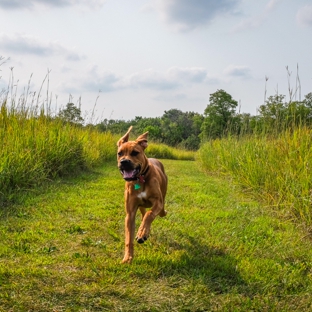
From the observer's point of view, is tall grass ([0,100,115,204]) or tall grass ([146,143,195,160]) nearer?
tall grass ([0,100,115,204])

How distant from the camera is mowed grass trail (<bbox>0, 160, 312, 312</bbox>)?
2811mm

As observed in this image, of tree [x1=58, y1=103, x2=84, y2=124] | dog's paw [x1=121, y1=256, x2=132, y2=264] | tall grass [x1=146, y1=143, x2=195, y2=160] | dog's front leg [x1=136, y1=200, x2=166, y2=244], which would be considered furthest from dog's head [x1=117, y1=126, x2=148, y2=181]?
tall grass [x1=146, y1=143, x2=195, y2=160]

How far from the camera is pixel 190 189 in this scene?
348 inches

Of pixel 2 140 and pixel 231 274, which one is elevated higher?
pixel 2 140

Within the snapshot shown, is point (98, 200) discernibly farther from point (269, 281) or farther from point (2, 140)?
point (269, 281)

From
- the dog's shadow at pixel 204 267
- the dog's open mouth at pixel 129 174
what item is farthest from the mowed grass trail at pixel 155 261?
the dog's open mouth at pixel 129 174

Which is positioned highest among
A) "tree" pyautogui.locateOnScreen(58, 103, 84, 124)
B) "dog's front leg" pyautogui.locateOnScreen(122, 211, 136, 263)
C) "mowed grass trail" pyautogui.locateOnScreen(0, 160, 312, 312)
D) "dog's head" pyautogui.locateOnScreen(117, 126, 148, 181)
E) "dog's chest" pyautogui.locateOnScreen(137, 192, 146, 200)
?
"tree" pyautogui.locateOnScreen(58, 103, 84, 124)

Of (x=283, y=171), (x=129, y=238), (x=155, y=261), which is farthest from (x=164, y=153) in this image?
(x=155, y=261)

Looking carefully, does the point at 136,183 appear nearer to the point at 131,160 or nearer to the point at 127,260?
the point at 131,160

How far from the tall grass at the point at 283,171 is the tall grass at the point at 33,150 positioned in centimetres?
440

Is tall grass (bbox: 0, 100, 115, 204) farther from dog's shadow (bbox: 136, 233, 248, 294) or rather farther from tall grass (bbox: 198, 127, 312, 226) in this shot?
tall grass (bbox: 198, 127, 312, 226)

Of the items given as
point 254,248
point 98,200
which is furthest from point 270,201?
point 98,200

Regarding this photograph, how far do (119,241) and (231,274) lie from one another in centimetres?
150

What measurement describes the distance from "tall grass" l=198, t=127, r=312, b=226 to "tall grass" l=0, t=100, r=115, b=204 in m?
4.40
